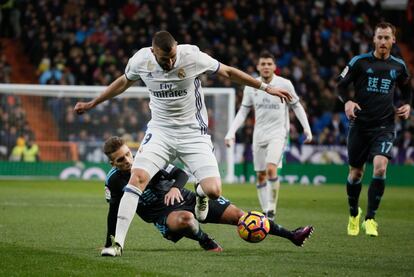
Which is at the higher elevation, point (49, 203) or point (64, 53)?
point (64, 53)

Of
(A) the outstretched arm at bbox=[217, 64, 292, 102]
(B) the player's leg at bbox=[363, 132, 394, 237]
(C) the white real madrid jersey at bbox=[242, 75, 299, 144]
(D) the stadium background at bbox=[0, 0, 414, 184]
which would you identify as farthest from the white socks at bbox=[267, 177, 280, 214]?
(D) the stadium background at bbox=[0, 0, 414, 184]

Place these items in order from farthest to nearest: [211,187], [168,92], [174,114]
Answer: [174,114]
[168,92]
[211,187]

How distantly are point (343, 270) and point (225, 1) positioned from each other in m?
24.1

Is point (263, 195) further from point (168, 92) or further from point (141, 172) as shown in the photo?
point (141, 172)

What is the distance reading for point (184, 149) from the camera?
8891 millimetres

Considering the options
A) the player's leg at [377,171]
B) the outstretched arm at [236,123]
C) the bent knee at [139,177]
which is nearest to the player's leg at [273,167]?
the outstretched arm at [236,123]

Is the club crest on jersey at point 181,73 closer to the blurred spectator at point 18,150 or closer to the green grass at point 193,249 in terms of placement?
the green grass at point 193,249

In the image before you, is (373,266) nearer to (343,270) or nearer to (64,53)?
(343,270)

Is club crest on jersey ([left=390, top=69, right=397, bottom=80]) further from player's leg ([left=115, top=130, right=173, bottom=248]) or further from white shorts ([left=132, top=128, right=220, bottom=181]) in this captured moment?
player's leg ([left=115, top=130, right=173, bottom=248])

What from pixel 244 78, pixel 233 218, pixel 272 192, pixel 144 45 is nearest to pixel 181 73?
pixel 244 78

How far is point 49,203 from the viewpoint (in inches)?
653

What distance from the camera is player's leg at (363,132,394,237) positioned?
10867mm

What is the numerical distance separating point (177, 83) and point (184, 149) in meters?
0.67

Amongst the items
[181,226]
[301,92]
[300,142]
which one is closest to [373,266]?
[181,226]
